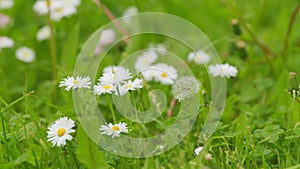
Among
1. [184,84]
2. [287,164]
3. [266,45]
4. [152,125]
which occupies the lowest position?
[287,164]

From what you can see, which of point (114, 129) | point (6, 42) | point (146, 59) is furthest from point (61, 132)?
point (6, 42)

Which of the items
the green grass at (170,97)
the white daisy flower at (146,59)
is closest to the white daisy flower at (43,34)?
the green grass at (170,97)

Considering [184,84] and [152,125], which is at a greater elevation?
[184,84]

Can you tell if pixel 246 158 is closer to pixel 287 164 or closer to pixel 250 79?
pixel 287 164

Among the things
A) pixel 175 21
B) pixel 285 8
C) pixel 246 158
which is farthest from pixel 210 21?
pixel 246 158

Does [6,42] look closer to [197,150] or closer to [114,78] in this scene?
[114,78]
